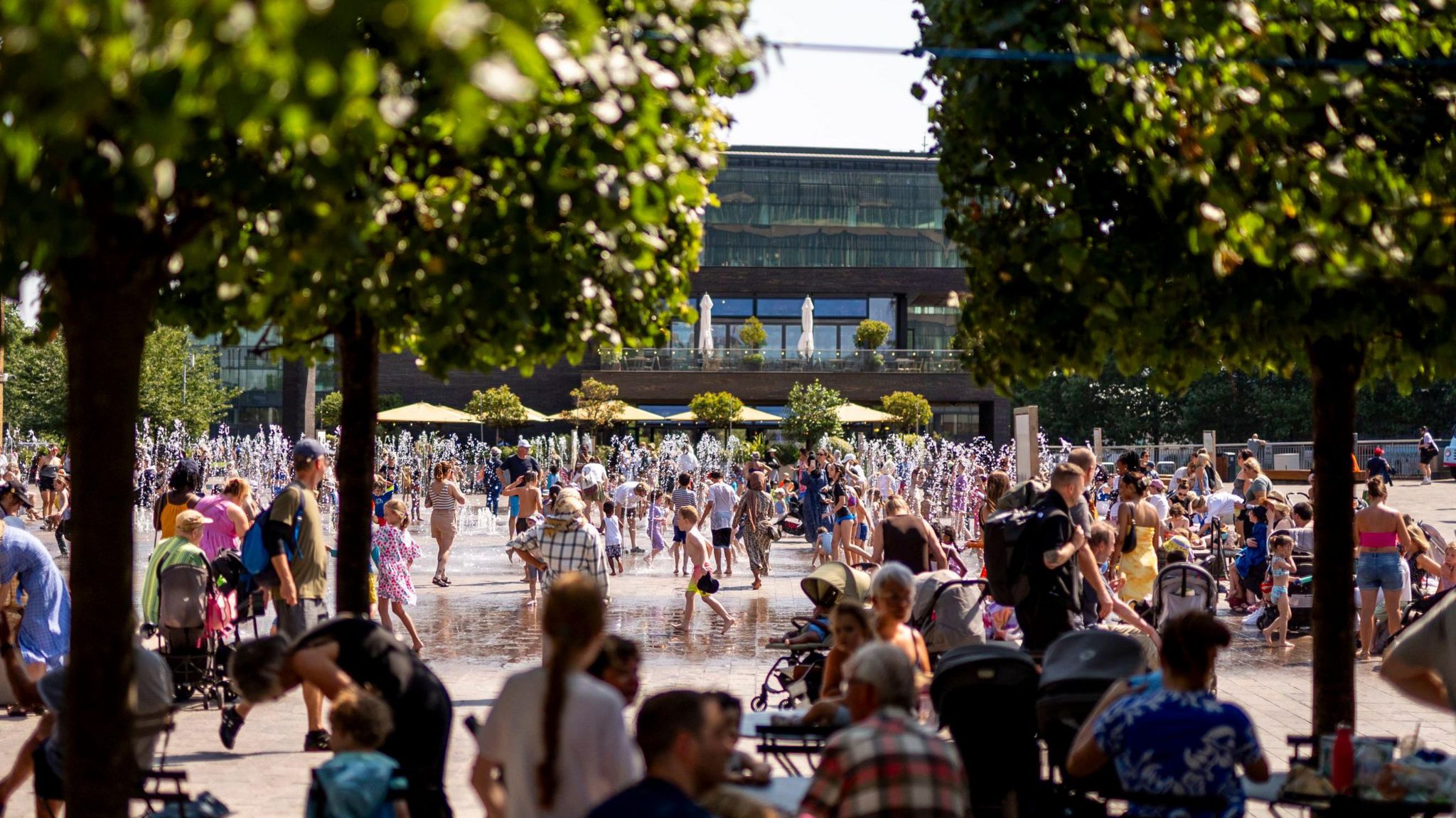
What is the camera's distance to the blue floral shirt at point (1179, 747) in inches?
188

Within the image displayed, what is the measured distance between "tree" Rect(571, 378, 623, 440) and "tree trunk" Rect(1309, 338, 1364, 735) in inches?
1636

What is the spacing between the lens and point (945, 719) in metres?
5.83

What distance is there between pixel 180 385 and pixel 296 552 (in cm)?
6010

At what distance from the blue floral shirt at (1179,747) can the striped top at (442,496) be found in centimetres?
1400

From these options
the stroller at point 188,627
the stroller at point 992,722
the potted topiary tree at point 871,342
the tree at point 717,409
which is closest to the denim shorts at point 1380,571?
the stroller at point 992,722

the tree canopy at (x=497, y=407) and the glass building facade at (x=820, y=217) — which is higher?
the glass building facade at (x=820, y=217)

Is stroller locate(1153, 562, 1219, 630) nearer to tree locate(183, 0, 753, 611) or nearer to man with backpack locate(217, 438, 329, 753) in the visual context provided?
tree locate(183, 0, 753, 611)

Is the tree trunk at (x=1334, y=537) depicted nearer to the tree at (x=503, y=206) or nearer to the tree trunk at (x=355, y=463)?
the tree at (x=503, y=206)

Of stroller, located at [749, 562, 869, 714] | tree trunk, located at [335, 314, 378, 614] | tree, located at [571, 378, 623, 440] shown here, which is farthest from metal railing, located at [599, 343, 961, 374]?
tree trunk, located at [335, 314, 378, 614]

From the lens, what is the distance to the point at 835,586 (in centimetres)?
905

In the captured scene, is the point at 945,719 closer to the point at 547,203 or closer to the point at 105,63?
the point at 547,203

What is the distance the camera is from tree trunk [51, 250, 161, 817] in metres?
4.52

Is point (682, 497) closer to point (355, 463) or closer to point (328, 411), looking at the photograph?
point (355, 463)

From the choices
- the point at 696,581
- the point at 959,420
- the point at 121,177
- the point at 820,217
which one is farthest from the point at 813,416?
the point at 121,177
